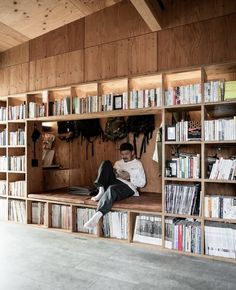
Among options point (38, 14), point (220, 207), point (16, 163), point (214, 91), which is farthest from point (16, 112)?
point (220, 207)

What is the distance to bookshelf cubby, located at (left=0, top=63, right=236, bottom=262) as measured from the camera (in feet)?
9.31

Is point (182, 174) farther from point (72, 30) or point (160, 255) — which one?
point (72, 30)

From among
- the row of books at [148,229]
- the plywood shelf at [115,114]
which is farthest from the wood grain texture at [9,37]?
the row of books at [148,229]

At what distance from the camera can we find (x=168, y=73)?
122 inches

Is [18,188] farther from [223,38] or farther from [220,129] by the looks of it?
[223,38]

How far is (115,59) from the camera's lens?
351 cm

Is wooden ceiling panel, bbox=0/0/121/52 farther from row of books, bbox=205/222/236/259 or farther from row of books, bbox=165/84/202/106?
row of books, bbox=205/222/236/259

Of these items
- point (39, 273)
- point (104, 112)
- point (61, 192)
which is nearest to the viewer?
point (39, 273)

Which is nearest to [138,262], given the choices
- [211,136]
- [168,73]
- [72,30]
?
[211,136]

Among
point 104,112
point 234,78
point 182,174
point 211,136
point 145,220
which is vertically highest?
point 234,78

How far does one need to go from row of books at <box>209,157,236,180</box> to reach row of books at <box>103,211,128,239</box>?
1.24 metres

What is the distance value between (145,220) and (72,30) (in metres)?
2.97

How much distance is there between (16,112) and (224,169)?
10.9 ft

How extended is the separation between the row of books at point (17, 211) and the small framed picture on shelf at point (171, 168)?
2477 millimetres
